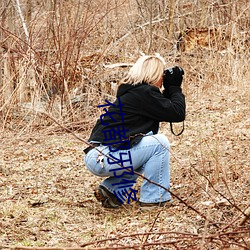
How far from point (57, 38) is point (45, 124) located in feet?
3.78

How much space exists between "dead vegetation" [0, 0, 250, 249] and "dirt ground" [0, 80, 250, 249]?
1 cm

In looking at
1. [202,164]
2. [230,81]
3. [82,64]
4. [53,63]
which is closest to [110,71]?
[82,64]

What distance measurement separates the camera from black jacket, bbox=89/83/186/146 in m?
4.07

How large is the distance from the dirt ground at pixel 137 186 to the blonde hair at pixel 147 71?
0.71 meters

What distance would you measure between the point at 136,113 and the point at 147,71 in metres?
0.32

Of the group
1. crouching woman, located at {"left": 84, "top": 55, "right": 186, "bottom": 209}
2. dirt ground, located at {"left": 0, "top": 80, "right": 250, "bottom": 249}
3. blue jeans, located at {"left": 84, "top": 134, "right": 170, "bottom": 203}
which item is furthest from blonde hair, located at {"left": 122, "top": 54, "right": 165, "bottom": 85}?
dirt ground, located at {"left": 0, "top": 80, "right": 250, "bottom": 249}

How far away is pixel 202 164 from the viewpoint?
16.0ft

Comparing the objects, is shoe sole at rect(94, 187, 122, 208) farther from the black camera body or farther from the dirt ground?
the black camera body

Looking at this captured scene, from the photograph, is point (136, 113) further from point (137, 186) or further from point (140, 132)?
point (137, 186)

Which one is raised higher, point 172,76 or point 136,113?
point 172,76

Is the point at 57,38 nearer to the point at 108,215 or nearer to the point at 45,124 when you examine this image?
the point at 45,124

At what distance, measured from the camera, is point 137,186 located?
15.6ft

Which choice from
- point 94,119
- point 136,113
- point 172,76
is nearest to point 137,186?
point 136,113

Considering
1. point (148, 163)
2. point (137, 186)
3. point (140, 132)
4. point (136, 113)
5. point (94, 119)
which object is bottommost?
point (94, 119)
